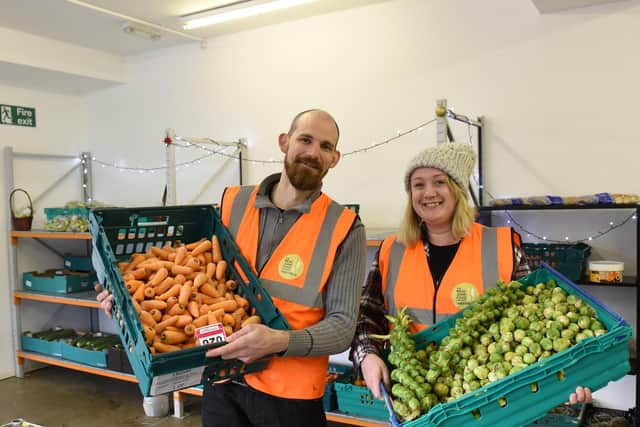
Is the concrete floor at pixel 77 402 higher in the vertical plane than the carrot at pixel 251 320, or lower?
lower

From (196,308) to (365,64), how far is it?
10.2 feet

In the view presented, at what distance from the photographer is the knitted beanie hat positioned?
1.88 meters

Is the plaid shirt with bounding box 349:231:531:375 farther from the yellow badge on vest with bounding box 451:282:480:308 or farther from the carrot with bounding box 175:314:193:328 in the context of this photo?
the carrot with bounding box 175:314:193:328

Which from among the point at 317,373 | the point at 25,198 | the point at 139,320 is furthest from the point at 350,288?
A: the point at 25,198

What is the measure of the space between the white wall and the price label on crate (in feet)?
9.13

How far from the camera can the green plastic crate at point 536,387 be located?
4.36 feet

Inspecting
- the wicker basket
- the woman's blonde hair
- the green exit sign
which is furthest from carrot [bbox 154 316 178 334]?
the green exit sign

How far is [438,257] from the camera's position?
1.95 metres

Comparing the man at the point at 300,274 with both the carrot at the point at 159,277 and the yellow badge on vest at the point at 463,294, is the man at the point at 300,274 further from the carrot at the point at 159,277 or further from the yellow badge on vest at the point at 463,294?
the yellow badge on vest at the point at 463,294

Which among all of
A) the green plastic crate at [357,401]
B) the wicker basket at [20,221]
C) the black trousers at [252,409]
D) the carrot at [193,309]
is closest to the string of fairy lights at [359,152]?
the wicker basket at [20,221]

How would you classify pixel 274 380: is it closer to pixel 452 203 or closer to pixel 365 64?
pixel 452 203

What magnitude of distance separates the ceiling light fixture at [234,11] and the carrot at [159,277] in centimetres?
281

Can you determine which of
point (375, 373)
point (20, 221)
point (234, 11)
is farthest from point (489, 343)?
point (20, 221)

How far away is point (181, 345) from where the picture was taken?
5.13 ft
